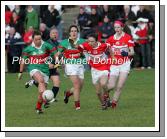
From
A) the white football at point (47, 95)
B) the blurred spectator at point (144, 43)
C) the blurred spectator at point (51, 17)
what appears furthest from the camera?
the blurred spectator at point (144, 43)

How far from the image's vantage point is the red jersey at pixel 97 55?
22250 mm

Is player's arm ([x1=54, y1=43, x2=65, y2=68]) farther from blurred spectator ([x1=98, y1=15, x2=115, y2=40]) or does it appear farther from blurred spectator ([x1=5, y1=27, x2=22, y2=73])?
blurred spectator ([x1=5, y1=27, x2=22, y2=73])

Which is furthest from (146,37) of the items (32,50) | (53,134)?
(53,134)

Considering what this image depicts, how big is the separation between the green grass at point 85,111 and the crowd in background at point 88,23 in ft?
15.4

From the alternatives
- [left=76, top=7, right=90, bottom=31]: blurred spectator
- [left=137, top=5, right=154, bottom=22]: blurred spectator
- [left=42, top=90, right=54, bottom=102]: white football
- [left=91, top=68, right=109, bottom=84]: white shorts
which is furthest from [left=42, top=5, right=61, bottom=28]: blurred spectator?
[left=42, top=90, right=54, bottom=102]: white football

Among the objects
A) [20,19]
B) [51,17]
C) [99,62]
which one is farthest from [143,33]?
[99,62]

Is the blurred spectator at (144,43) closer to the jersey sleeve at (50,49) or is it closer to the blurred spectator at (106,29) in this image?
the blurred spectator at (106,29)

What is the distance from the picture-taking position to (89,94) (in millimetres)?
26500

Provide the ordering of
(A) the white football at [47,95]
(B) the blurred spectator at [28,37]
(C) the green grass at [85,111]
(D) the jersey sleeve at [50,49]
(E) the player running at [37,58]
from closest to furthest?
1. (C) the green grass at [85,111]
2. (A) the white football at [47,95]
3. (E) the player running at [37,58]
4. (D) the jersey sleeve at [50,49]
5. (B) the blurred spectator at [28,37]

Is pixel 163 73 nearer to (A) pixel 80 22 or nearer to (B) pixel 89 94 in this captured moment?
(B) pixel 89 94

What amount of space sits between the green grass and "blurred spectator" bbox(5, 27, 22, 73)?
192 inches

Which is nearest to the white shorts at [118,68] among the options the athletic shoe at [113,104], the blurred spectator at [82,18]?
the athletic shoe at [113,104]

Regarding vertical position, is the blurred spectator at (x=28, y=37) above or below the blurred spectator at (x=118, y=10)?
below

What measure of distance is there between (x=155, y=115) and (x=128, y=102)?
126 inches
